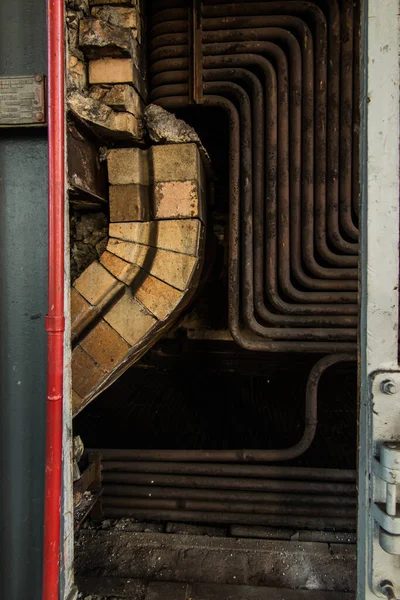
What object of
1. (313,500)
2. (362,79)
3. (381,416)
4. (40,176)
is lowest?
(313,500)

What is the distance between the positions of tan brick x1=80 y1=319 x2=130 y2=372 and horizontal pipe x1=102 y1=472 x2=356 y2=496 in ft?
3.66

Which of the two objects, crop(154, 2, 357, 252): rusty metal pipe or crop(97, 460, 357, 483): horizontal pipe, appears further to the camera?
crop(97, 460, 357, 483): horizontal pipe

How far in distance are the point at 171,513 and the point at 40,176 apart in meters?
2.44

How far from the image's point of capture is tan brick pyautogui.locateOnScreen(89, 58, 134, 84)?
1.91 meters

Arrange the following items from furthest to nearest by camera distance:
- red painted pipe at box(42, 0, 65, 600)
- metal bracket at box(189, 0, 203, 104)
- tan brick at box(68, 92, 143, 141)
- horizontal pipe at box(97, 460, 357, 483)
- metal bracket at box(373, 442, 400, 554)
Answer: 1. horizontal pipe at box(97, 460, 357, 483)
2. metal bracket at box(189, 0, 203, 104)
3. tan brick at box(68, 92, 143, 141)
4. red painted pipe at box(42, 0, 65, 600)
5. metal bracket at box(373, 442, 400, 554)

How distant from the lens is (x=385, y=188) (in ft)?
2.94

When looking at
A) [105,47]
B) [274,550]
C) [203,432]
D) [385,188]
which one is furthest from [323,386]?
[105,47]

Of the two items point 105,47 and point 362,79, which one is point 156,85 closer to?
point 105,47

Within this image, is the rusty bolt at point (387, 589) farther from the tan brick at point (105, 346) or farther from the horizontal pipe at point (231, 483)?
the horizontal pipe at point (231, 483)

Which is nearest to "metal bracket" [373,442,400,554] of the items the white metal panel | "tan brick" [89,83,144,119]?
the white metal panel

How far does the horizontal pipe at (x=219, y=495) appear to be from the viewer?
2365 mm

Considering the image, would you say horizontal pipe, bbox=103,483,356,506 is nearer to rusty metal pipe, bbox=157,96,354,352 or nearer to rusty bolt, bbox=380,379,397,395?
rusty metal pipe, bbox=157,96,354,352

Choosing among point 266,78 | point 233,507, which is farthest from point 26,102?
point 233,507

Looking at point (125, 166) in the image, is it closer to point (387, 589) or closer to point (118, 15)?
point (118, 15)
